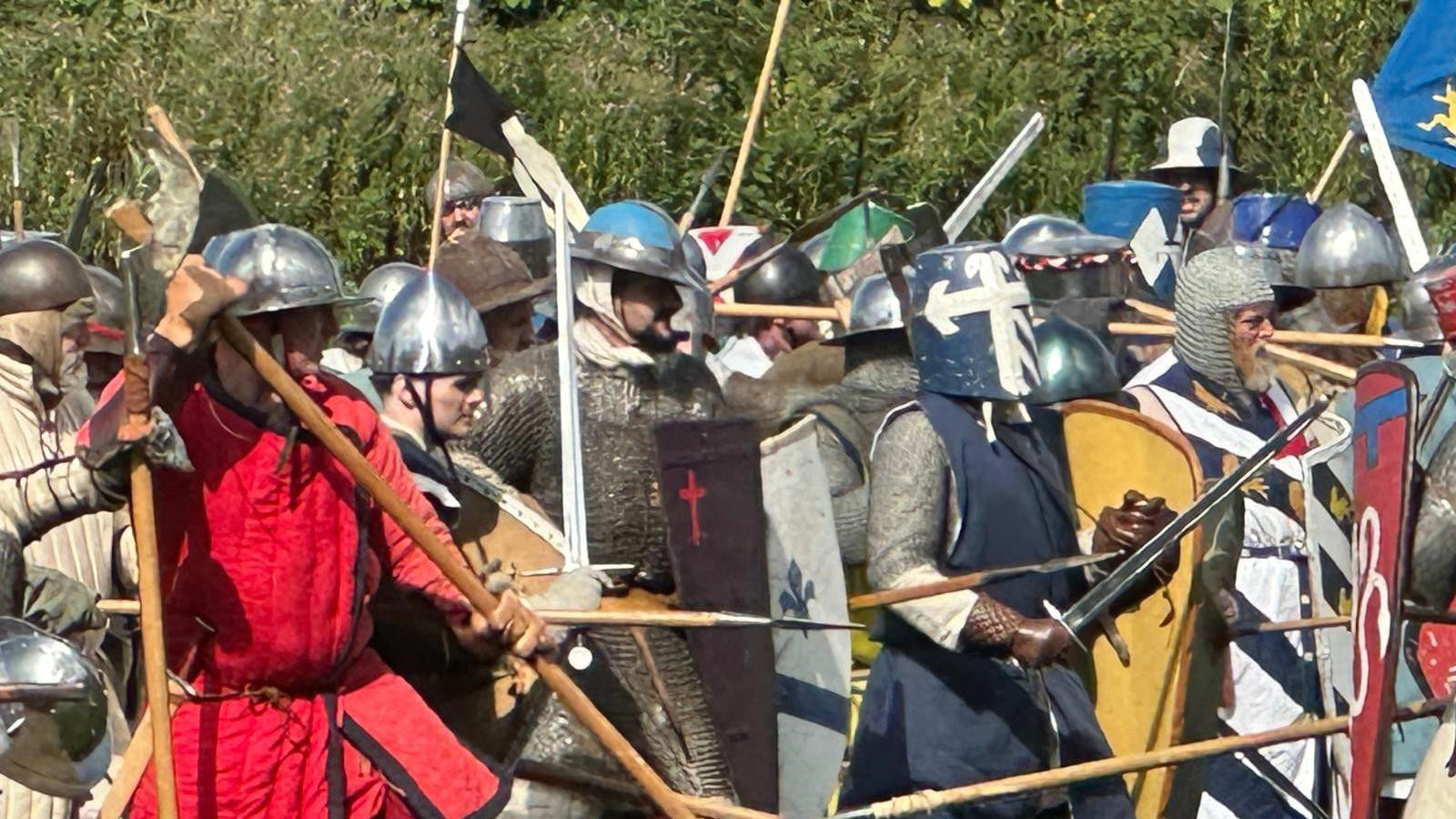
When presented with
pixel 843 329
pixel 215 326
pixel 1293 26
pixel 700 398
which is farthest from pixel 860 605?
pixel 1293 26

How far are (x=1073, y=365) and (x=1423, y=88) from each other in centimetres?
304

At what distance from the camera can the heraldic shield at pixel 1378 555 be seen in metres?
5.89

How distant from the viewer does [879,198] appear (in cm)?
1499

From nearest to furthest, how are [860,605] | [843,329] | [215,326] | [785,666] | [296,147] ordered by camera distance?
[215,326], [860,605], [785,666], [843,329], [296,147]

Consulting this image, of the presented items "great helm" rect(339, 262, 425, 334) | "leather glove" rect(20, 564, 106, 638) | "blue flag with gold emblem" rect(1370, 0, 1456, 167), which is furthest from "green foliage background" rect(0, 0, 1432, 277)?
"leather glove" rect(20, 564, 106, 638)

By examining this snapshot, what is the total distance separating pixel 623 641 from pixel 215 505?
4.99ft

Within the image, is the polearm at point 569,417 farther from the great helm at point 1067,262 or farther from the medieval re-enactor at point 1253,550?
the great helm at point 1067,262

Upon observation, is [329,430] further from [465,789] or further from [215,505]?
[465,789]

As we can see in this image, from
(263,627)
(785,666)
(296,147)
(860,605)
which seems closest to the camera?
(263,627)

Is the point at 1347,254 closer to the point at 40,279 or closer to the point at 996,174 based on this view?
the point at 996,174

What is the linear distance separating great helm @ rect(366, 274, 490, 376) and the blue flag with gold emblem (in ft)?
12.6

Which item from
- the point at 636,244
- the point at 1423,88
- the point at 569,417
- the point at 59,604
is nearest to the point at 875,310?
the point at 636,244

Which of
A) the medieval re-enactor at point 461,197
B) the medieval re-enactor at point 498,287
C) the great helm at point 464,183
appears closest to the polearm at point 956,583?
the medieval re-enactor at point 498,287

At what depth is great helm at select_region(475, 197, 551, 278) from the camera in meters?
10.1
